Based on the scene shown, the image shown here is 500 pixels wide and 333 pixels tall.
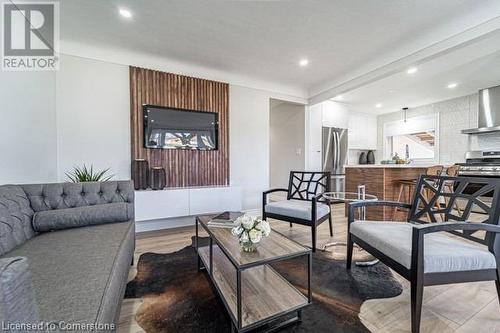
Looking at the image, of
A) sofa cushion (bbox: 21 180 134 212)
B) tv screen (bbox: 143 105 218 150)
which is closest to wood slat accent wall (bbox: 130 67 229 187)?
tv screen (bbox: 143 105 218 150)

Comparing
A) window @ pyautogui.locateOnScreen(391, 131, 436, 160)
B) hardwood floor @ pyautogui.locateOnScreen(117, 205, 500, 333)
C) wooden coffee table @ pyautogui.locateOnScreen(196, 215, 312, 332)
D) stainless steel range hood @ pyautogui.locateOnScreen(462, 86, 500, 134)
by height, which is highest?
stainless steel range hood @ pyautogui.locateOnScreen(462, 86, 500, 134)

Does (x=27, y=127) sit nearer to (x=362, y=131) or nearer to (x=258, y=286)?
(x=258, y=286)

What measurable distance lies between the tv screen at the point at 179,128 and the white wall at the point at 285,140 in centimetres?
203

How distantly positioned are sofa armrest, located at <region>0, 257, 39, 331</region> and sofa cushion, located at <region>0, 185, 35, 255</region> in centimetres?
123

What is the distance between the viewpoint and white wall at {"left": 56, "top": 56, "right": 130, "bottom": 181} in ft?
8.70

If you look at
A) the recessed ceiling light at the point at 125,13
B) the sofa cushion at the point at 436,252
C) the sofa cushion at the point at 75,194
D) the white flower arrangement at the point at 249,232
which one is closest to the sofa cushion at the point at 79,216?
the sofa cushion at the point at 75,194

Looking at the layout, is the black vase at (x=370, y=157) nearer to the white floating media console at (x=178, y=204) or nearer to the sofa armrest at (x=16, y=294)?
the white floating media console at (x=178, y=204)

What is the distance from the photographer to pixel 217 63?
130 inches

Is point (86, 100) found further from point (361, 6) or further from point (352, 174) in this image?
point (352, 174)

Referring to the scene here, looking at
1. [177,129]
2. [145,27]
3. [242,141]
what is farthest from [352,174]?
[145,27]

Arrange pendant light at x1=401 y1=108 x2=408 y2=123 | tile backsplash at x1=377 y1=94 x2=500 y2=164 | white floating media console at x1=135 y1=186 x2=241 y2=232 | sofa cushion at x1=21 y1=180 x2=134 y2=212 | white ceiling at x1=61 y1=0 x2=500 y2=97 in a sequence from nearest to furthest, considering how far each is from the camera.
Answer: sofa cushion at x1=21 y1=180 x2=134 y2=212, white ceiling at x1=61 y1=0 x2=500 y2=97, white floating media console at x1=135 y1=186 x2=241 y2=232, tile backsplash at x1=377 y1=94 x2=500 y2=164, pendant light at x1=401 y1=108 x2=408 y2=123

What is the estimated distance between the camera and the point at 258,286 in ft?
4.67

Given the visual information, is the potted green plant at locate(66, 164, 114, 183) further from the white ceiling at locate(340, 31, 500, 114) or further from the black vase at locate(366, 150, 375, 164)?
the black vase at locate(366, 150, 375, 164)

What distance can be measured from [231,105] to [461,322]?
3531 millimetres
